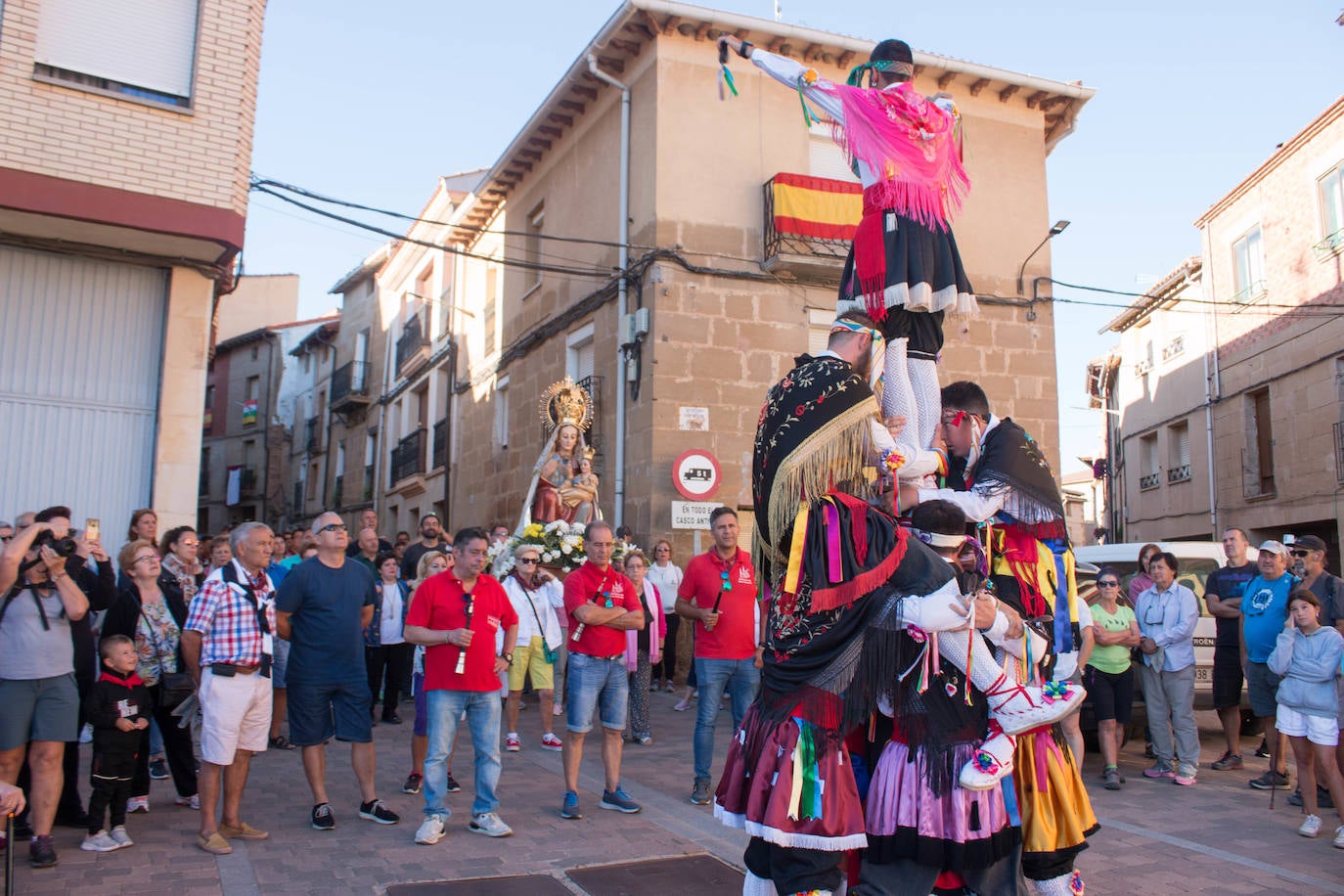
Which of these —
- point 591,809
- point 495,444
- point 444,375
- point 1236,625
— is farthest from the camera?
point 444,375

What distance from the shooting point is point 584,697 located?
6.83 m

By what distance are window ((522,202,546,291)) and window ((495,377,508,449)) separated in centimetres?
206

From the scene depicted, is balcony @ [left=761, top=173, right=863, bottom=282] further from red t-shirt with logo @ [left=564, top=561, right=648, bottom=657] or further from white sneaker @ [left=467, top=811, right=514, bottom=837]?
white sneaker @ [left=467, top=811, right=514, bottom=837]

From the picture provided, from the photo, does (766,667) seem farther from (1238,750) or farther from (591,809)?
(1238,750)

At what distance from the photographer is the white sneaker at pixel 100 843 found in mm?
5695

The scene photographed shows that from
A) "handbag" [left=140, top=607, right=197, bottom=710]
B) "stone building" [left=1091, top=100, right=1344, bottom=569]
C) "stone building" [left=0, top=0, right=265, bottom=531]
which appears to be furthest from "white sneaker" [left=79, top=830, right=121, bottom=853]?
"stone building" [left=1091, top=100, right=1344, bottom=569]

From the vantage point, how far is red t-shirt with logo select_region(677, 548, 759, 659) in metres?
7.38

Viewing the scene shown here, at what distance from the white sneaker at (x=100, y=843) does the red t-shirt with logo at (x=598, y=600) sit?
110 inches

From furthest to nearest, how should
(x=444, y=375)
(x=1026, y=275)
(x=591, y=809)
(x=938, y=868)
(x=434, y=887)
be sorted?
(x=444, y=375), (x=1026, y=275), (x=591, y=809), (x=434, y=887), (x=938, y=868)

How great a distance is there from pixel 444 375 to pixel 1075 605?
2148cm

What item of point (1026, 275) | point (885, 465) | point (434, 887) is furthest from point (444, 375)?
point (885, 465)

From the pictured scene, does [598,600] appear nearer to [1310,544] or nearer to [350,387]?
[1310,544]

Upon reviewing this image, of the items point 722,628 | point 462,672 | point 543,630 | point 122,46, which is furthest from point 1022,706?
point 122,46

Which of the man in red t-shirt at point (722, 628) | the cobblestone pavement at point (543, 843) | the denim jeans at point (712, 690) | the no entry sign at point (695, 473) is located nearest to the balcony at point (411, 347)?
the no entry sign at point (695, 473)
